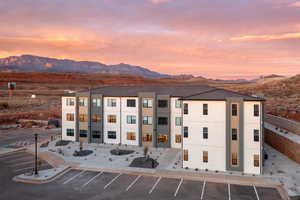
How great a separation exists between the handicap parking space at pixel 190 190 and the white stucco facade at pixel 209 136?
14.6ft

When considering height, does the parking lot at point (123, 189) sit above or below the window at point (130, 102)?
below

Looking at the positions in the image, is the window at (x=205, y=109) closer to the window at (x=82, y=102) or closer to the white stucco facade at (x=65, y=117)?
the window at (x=82, y=102)

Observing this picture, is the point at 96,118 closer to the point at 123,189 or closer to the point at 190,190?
the point at 123,189

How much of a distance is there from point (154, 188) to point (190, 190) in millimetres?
3831

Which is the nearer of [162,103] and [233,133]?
[233,133]

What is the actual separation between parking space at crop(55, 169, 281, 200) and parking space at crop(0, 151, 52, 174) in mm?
6167

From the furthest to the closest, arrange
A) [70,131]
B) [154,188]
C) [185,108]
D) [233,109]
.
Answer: [70,131] < [185,108] < [233,109] < [154,188]

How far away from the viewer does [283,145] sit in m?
36.5

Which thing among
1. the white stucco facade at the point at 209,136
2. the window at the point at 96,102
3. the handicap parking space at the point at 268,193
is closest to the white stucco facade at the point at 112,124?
the window at the point at 96,102

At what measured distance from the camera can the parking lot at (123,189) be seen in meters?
22.7

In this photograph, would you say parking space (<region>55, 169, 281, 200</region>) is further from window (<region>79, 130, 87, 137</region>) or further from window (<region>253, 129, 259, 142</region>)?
window (<region>79, 130, 87, 137</region>)

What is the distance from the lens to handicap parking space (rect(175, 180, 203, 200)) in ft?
74.2

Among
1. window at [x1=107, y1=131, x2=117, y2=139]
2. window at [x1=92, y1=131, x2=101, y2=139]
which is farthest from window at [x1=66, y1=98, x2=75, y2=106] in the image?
window at [x1=107, y1=131, x2=117, y2=139]

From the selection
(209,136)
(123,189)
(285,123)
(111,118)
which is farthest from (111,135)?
(285,123)
